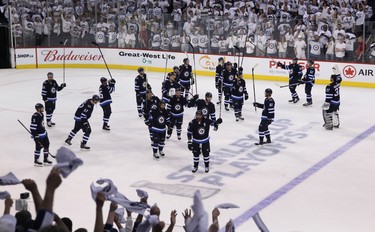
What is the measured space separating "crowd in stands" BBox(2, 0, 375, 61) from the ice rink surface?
104 inches

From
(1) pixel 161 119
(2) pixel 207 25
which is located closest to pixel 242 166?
(1) pixel 161 119

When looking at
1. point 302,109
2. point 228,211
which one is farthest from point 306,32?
point 228,211

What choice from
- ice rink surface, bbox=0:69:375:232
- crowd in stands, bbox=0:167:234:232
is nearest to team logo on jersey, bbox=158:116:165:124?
ice rink surface, bbox=0:69:375:232

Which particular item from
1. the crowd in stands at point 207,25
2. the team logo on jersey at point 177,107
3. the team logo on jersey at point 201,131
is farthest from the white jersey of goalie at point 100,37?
the team logo on jersey at point 201,131

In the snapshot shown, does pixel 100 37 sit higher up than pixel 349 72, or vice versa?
pixel 100 37

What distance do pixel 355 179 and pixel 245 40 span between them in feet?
36.1

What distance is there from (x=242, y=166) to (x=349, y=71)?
8993mm

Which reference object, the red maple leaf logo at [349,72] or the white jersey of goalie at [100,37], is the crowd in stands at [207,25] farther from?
the red maple leaf logo at [349,72]

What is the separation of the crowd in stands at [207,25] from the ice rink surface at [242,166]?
2639mm

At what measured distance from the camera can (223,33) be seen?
22.6 meters

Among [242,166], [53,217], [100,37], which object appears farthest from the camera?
[100,37]

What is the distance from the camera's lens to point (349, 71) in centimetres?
2039

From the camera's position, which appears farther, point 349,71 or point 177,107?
point 349,71

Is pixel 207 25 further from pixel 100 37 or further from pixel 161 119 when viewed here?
pixel 161 119
